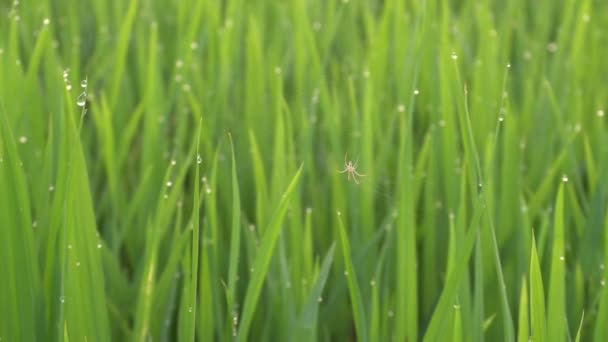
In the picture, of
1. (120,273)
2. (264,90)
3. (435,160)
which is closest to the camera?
(120,273)

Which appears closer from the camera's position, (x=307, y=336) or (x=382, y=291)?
(x=307, y=336)

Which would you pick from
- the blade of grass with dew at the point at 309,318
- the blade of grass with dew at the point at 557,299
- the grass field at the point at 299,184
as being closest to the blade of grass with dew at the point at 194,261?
the grass field at the point at 299,184

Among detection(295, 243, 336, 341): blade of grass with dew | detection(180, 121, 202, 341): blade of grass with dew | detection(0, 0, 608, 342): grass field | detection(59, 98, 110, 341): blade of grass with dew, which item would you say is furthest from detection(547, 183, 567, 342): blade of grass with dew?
detection(59, 98, 110, 341): blade of grass with dew

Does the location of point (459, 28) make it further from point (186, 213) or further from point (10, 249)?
point (10, 249)

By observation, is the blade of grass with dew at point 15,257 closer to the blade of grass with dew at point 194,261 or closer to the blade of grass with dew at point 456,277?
the blade of grass with dew at point 194,261

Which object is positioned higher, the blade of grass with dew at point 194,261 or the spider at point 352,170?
the spider at point 352,170

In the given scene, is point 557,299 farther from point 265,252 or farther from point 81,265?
point 81,265

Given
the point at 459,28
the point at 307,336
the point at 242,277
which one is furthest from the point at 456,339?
the point at 459,28

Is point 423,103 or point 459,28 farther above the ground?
point 459,28

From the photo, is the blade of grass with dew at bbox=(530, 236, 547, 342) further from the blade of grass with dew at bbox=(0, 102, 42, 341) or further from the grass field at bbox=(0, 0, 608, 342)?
the blade of grass with dew at bbox=(0, 102, 42, 341)
